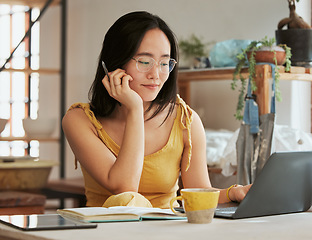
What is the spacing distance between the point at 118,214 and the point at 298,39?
74.5 inches

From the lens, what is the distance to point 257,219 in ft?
4.19

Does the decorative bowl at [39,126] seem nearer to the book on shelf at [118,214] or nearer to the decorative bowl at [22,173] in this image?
the decorative bowl at [22,173]

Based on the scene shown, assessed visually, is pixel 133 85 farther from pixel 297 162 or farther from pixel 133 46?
pixel 297 162

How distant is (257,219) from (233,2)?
2.90 metres

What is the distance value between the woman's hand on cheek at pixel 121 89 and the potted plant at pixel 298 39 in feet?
4.21

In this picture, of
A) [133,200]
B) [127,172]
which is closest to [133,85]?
[127,172]

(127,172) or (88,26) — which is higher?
(88,26)

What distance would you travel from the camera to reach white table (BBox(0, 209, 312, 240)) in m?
1.04

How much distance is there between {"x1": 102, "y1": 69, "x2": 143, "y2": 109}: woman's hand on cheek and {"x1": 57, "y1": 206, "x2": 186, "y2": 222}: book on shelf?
53 cm

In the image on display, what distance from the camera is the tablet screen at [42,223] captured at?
110 cm

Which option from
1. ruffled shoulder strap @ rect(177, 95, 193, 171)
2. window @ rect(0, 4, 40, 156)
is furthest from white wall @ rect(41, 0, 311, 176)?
ruffled shoulder strap @ rect(177, 95, 193, 171)

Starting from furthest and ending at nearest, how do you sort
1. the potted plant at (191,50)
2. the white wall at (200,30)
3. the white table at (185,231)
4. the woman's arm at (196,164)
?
1. the potted plant at (191,50)
2. the white wall at (200,30)
3. the woman's arm at (196,164)
4. the white table at (185,231)

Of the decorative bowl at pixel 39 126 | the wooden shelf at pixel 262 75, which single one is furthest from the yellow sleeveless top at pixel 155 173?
the decorative bowl at pixel 39 126

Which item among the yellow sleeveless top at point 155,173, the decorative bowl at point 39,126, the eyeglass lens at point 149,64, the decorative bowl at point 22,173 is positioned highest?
the eyeglass lens at point 149,64
